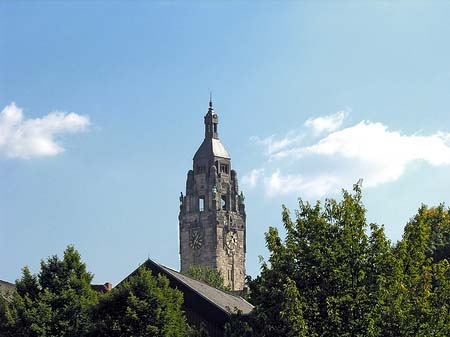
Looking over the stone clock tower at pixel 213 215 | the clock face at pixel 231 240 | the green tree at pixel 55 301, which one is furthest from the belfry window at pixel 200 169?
the green tree at pixel 55 301

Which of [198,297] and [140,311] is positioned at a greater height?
[198,297]

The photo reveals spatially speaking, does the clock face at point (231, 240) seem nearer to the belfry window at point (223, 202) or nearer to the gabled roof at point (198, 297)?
the belfry window at point (223, 202)

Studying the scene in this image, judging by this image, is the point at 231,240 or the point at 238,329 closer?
the point at 238,329

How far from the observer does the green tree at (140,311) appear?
135 ft

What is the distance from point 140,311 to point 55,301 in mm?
6050

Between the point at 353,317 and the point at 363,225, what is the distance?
4.34m

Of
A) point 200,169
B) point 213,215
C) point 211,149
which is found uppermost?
point 211,149

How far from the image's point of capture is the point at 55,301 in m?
45.1

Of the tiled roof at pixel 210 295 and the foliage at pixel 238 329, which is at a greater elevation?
the tiled roof at pixel 210 295

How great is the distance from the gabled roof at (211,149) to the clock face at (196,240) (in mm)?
16156

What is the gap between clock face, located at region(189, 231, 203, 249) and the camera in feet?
574

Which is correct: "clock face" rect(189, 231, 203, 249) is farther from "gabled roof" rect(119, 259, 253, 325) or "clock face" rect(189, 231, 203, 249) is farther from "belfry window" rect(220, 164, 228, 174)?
"gabled roof" rect(119, 259, 253, 325)

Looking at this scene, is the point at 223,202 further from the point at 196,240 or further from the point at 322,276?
the point at 322,276

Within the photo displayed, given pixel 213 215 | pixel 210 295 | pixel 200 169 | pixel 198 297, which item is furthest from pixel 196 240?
pixel 198 297
